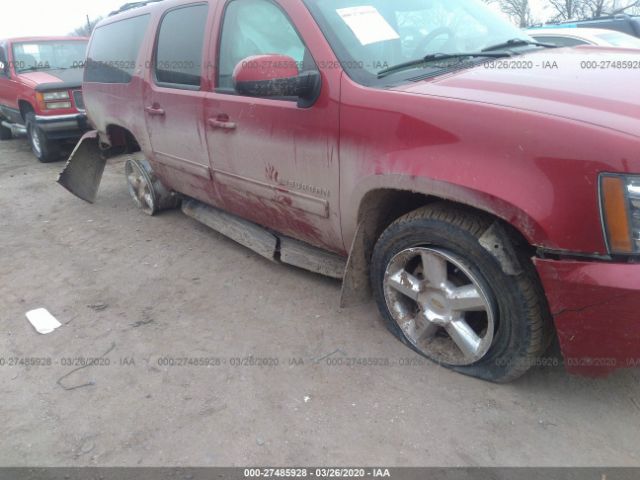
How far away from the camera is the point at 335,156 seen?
2.52 m

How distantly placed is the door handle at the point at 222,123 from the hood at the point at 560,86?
1.20m

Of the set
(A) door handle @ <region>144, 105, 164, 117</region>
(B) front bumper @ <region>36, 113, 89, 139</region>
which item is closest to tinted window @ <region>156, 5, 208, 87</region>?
(A) door handle @ <region>144, 105, 164, 117</region>

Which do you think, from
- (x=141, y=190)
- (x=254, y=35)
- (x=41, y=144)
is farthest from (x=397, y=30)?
(x=41, y=144)

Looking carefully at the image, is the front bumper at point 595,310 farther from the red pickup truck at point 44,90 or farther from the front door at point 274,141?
the red pickup truck at point 44,90

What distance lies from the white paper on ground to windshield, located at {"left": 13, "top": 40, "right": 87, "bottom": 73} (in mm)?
6316

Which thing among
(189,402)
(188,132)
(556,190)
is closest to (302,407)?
(189,402)

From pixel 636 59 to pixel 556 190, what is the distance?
120cm

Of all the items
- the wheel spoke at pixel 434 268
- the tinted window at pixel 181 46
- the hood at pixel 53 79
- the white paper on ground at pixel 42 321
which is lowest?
the white paper on ground at pixel 42 321

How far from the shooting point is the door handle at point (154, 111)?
3780 millimetres

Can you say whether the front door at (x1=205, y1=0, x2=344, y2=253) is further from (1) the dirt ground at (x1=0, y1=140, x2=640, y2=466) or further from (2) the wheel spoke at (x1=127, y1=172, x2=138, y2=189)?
(2) the wheel spoke at (x1=127, y1=172, x2=138, y2=189)

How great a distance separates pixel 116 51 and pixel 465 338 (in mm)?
3951

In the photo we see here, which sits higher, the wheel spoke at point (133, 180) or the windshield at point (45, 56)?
the windshield at point (45, 56)

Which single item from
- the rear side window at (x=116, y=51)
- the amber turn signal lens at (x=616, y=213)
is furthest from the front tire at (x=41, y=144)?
the amber turn signal lens at (x=616, y=213)

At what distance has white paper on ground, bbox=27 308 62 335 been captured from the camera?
10.3ft
